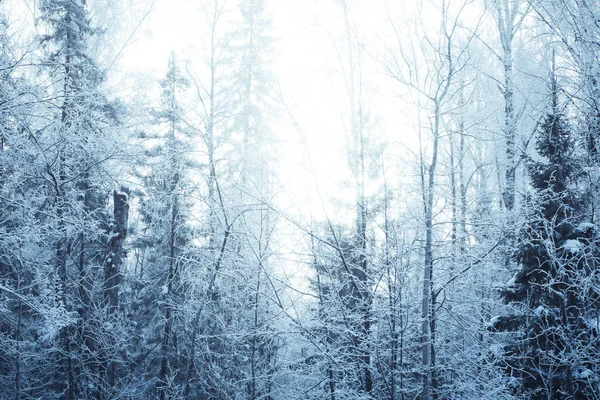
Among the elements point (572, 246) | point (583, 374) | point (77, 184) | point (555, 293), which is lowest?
point (583, 374)

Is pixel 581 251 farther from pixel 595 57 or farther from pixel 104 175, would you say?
pixel 104 175

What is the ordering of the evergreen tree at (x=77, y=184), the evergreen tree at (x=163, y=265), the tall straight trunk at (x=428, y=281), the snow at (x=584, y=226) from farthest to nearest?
1. the evergreen tree at (x=163, y=265)
2. the evergreen tree at (x=77, y=184)
3. the snow at (x=584, y=226)
4. the tall straight trunk at (x=428, y=281)

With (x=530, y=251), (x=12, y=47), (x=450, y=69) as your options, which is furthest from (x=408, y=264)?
(x=12, y=47)

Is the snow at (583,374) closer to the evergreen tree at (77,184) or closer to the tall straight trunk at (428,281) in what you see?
the tall straight trunk at (428,281)

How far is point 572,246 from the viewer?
595 centimetres

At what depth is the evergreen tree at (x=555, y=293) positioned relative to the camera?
5793 mm

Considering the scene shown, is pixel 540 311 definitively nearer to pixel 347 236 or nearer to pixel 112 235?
pixel 347 236

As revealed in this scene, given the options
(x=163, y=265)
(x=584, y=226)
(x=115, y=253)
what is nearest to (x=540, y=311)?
(x=584, y=226)

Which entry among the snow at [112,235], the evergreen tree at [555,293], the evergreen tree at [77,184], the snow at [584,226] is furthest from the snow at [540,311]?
the snow at [112,235]

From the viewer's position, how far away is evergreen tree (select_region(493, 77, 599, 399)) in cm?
579

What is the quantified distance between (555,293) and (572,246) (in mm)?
859

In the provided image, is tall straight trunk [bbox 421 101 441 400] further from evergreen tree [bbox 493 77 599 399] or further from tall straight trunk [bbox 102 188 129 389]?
tall straight trunk [bbox 102 188 129 389]

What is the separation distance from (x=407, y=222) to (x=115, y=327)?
1029 centimetres

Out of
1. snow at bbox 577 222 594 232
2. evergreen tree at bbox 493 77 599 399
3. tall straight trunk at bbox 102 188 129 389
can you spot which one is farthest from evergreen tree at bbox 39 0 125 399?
snow at bbox 577 222 594 232
